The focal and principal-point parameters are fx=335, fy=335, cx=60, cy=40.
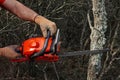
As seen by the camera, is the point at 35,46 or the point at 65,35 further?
the point at 65,35

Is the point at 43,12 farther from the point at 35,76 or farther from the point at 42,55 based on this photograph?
the point at 42,55

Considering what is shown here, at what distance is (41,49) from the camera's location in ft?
8.80

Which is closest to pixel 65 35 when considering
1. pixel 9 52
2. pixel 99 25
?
pixel 99 25

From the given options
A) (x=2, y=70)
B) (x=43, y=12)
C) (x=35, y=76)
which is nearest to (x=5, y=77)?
(x=2, y=70)

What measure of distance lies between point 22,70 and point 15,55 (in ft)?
12.8

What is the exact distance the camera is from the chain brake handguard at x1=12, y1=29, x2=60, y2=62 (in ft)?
8.73

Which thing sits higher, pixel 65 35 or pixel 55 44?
pixel 55 44

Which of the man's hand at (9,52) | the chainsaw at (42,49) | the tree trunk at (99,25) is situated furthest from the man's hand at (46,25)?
the tree trunk at (99,25)

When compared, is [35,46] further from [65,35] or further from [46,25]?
[65,35]

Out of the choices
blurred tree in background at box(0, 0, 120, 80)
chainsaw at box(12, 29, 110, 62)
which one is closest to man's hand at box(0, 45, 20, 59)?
chainsaw at box(12, 29, 110, 62)

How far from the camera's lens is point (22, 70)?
6.62m

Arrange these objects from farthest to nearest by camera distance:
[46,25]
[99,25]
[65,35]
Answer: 1. [65,35]
2. [99,25]
3. [46,25]

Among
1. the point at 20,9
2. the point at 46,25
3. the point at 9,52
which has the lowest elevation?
the point at 9,52

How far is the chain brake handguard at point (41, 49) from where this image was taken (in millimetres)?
2660
